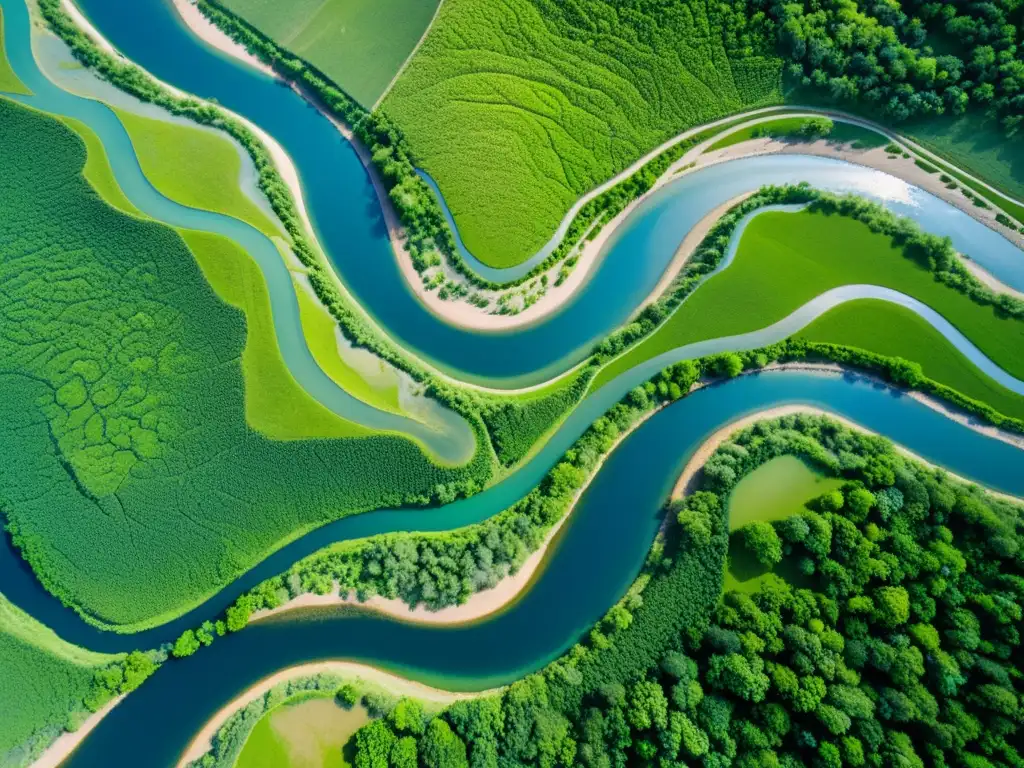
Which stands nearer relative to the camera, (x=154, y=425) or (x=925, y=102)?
(x=154, y=425)

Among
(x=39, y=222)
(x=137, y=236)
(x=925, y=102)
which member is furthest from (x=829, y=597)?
(x=39, y=222)

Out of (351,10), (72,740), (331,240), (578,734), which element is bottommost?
(72,740)

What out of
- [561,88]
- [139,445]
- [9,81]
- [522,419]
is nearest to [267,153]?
[9,81]

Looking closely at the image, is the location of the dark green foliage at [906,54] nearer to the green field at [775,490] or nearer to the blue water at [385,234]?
the blue water at [385,234]

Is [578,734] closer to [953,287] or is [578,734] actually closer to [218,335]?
[218,335]

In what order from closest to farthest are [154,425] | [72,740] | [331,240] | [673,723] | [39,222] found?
[673,723], [72,740], [154,425], [39,222], [331,240]

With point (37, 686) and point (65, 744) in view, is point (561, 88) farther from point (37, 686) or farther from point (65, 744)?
point (65, 744)
